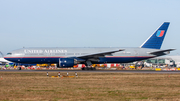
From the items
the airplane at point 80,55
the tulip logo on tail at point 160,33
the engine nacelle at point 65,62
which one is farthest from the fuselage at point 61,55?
the tulip logo on tail at point 160,33

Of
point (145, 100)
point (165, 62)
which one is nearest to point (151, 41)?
point (145, 100)

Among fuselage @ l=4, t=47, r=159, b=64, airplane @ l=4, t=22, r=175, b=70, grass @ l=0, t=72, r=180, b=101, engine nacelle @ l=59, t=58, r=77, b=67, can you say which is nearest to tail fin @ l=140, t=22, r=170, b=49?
airplane @ l=4, t=22, r=175, b=70

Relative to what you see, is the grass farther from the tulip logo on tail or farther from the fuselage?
the tulip logo on tail

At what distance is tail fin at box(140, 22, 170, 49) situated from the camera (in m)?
49.9

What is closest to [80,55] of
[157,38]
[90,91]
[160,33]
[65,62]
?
[65,62]

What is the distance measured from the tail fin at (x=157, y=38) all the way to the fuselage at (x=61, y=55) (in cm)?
198

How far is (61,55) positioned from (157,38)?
62.5 ft

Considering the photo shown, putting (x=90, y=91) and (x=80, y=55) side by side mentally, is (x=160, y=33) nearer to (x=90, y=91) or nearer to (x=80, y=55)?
(x=80, y=55)

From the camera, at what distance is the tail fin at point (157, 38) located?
49.9 meters

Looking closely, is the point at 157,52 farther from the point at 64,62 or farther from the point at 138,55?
the point at 64,62

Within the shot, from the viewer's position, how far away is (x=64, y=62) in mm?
42781

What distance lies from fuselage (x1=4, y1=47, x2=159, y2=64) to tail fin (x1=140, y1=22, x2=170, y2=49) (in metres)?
1.98

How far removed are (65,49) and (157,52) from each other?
56.1 feet

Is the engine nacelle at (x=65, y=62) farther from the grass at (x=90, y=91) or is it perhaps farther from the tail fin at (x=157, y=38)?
the grass at (x=90, y=91)
